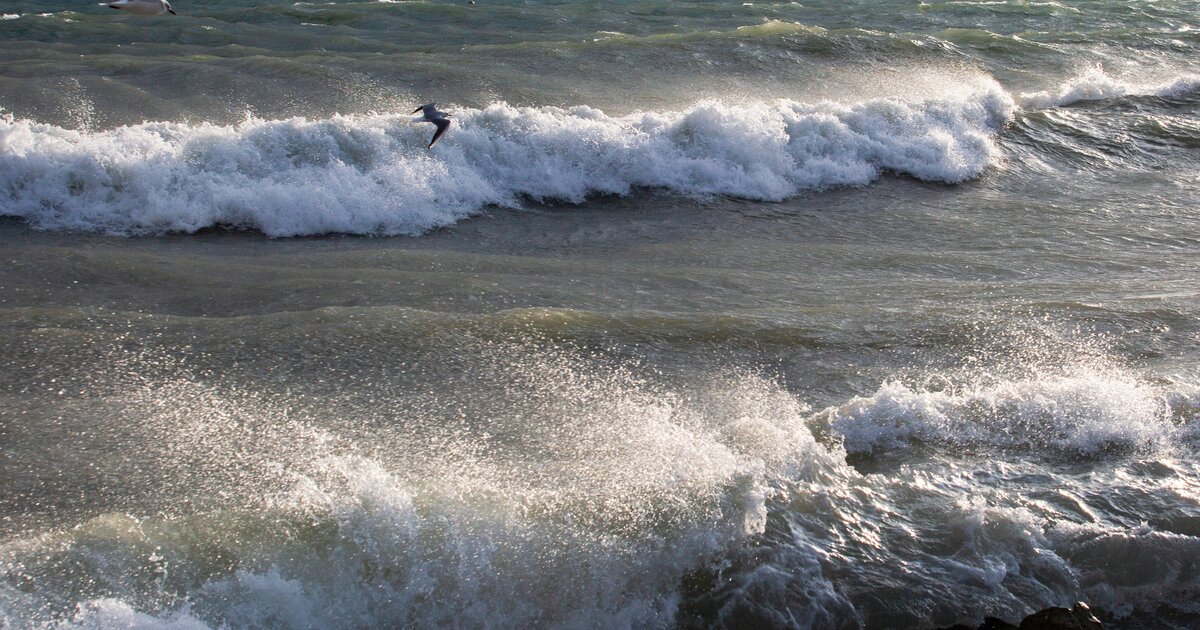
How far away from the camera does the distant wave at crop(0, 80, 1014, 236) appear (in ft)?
27.7

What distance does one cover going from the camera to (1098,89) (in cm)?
1318

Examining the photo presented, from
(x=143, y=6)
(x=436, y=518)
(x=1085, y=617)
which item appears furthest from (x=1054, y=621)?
(x=143, y=6)

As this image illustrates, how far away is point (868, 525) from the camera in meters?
4.64

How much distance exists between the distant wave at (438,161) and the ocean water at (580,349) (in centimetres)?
4

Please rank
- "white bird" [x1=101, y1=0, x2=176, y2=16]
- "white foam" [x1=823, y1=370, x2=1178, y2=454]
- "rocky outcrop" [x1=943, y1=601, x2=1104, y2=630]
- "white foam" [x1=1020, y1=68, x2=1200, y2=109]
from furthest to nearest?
"white foam" [x1=1020, y1=68, x2=1200, y2=109] < "white bird" [x1=101, y1=0, x2=176, y2=16] < "white foam" [x1=823, y1=370, x2=1178, y2=454] < "rocky outcrop" [x1=943, y1=601, x2=1104, y2=630]

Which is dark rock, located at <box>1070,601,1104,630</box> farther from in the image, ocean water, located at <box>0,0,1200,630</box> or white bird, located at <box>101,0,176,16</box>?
white bird, located at <box>101,0,176,16</box>

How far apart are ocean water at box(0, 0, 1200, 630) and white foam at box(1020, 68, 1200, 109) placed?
18.1 inches

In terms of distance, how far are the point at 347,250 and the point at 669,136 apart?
3650 millimetres

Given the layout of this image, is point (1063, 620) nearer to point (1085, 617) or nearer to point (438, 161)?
point (1085, 617)

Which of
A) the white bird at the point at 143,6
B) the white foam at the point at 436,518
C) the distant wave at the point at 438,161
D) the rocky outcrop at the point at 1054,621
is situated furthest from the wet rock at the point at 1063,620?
the white bird at the point at 143,6

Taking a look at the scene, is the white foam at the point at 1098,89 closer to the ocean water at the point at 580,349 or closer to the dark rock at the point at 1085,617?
the ocean water at the point at 580,349

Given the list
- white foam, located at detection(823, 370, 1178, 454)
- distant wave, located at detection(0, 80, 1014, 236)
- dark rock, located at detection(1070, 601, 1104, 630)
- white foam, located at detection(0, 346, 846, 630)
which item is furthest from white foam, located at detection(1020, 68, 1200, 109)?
dark rock, located at detection(1070, 601, 1104, 630)

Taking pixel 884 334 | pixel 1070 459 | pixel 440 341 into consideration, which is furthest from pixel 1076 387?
pixel 440 341

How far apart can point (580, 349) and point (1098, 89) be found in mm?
10012
